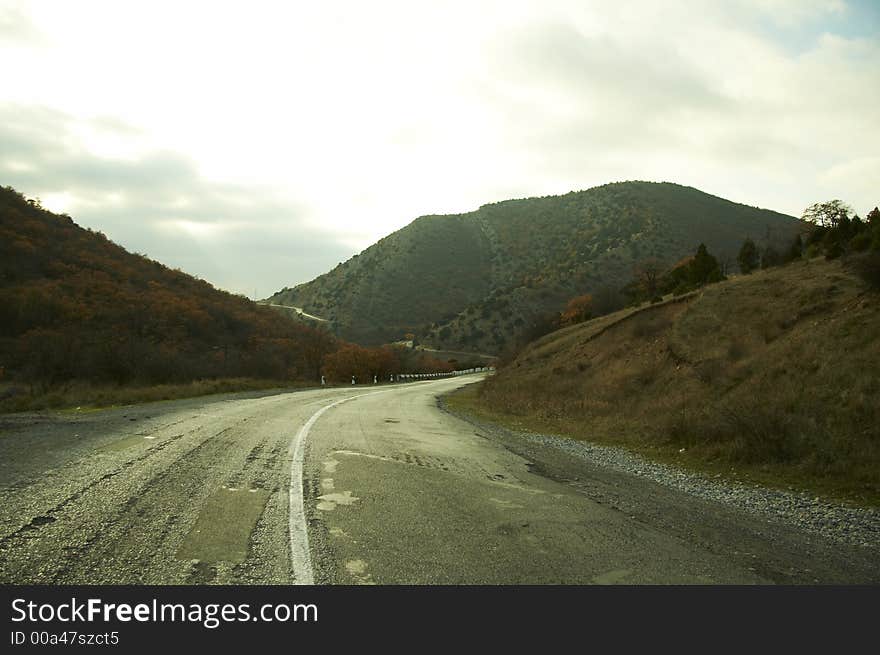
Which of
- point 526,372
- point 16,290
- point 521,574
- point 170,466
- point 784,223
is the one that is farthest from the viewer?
point 784,223

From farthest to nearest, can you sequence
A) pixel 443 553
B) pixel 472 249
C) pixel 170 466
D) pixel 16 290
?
1. pixel 472 249
2. pixel 16 290
3. pixel 170 466
4. pixel 443 553

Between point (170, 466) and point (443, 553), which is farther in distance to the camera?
point (170, 466)

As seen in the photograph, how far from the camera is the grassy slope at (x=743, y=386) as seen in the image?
1019cm

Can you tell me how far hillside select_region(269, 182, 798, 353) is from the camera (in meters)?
82.9

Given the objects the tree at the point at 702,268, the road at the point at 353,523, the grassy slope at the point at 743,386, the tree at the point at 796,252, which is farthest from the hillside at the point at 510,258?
the road at the point at 353,523

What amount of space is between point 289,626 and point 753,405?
1227cm

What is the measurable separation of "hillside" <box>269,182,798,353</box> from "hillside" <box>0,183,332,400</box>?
3084cm

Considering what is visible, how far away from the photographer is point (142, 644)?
352 cm

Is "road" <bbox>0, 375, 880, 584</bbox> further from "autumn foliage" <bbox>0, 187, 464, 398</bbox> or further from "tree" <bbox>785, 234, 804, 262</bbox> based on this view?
"tree" <bbox>785, 234, 804, 262</bbox>

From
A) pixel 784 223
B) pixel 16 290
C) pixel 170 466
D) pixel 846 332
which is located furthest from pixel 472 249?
pixel 170 466

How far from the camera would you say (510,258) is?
4247 inches

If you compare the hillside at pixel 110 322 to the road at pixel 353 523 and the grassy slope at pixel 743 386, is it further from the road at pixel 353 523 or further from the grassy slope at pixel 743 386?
the road at pixel 353 523

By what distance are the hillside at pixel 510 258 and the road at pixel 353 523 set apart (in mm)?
65278

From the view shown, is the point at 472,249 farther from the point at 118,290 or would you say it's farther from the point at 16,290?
the point at 16,290
